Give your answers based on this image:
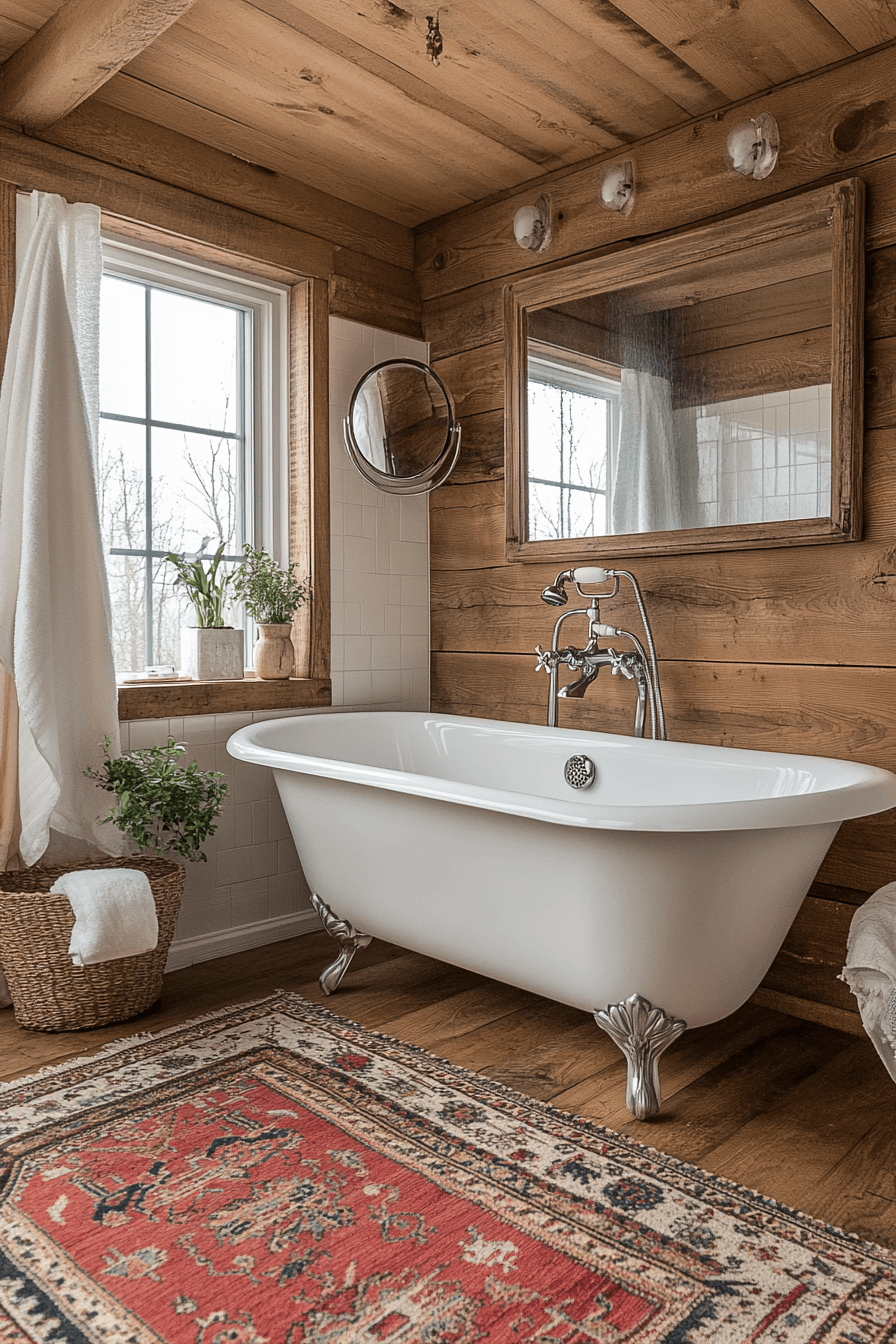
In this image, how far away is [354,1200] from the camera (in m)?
1.62

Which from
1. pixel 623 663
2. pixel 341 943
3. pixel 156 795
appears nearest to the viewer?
pixel 156 795

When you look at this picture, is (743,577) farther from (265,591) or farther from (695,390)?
(265,591)

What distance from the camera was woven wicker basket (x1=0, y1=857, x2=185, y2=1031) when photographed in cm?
220

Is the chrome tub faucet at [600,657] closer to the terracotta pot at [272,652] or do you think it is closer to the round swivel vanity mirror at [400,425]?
the round swivel vanity mirror at [400,425]

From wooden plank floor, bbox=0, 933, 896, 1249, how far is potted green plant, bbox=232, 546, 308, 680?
859 millimetres

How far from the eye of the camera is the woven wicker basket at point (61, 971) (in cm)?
220

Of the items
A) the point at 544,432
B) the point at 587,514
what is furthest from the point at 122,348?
the point at 587,514

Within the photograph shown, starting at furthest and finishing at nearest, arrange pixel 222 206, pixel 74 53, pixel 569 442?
pixel 569 442 < pixel 222 206 < pixel 74 53

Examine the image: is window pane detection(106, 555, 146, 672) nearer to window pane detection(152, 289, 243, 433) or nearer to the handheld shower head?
window pane detection(152, 289, 243, 433)

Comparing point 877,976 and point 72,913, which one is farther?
point 72,913

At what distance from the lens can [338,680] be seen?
3.18 metres

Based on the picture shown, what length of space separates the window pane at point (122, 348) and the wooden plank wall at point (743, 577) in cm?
100

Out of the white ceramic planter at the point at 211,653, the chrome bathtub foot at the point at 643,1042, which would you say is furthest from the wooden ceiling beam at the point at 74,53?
the chrome bathtub foot at the point at 643,1042

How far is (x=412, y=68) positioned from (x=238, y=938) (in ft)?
7.75
